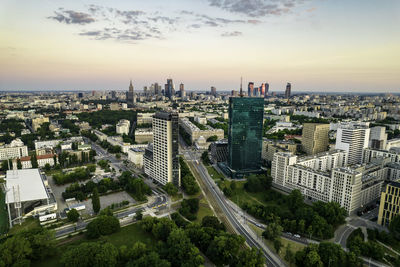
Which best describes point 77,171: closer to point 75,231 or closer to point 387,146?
point 75,231

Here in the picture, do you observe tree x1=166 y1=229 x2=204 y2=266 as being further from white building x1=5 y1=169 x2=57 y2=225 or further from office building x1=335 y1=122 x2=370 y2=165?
office building x1=335 y1=122 x2=370 y2=165

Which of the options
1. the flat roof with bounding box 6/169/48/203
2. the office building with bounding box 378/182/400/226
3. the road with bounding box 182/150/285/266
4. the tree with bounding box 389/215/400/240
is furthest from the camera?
the flat roof with bounding box 6/169/48/203

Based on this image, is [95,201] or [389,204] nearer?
[389,204]

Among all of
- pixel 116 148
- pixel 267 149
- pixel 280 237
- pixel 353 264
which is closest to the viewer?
pixel 353 264

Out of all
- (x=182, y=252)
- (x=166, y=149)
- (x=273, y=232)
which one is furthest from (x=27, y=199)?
(x=273, y=232)

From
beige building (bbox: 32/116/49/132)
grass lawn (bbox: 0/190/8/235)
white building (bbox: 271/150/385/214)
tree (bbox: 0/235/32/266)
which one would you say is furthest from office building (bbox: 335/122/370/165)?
beige building (bbox: 32/116/49/132)

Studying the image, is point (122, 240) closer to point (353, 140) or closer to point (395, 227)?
point (395, 227)

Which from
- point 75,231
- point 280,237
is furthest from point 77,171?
point 280,237
